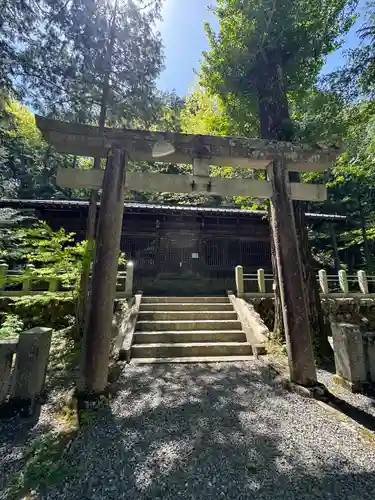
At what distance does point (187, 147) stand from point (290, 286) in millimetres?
2680

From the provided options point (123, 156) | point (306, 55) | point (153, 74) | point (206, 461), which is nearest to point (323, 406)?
point (206, 461)

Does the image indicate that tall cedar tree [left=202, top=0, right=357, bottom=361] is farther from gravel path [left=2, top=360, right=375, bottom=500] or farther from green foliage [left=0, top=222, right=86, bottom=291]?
green foliage [left=0, top=222, right=86, bottom=291]

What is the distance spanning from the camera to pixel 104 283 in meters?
3.29

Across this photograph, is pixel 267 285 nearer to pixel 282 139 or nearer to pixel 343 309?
pixel 343 309

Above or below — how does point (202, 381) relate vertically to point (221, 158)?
below

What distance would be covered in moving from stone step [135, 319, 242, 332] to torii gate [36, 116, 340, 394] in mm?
2705

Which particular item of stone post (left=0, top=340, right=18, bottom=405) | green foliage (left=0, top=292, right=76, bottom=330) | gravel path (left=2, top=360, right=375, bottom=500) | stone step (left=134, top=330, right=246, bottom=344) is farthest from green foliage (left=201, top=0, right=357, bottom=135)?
green foliage (left=0, top=292, right=76, bottom=330)

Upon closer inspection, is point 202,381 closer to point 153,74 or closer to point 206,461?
point 206,461

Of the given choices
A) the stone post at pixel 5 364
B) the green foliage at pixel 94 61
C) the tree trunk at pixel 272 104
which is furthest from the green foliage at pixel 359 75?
the stone post at pixel 5 364

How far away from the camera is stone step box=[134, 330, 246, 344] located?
554 cm

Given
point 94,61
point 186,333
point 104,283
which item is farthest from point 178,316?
point 94,61

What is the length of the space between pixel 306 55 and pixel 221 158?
5582mm

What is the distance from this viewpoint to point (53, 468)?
1997 mm

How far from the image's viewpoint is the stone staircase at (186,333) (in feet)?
16.7
